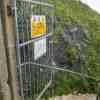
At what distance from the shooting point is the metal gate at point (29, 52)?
311 centimetres

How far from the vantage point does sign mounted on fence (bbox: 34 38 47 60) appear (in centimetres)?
372

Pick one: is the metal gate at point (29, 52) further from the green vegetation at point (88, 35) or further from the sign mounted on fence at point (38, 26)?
the green vegetation at point (88, 35)

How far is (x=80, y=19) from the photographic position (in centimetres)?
666

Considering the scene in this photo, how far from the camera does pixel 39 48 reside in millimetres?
3930

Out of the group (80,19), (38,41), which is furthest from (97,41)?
(38,41)

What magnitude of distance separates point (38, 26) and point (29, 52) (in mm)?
487

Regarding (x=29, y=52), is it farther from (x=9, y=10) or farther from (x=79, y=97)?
(x=79, y=97)

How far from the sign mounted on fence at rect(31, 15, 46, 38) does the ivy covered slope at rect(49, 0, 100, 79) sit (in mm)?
1499

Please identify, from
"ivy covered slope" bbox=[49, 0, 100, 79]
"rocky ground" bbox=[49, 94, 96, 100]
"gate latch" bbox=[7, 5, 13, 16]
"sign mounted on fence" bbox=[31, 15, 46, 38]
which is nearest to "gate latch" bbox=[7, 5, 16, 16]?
"gate latch" bbox=[7, 5, 13, 16]

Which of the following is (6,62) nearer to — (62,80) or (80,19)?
(62,80)

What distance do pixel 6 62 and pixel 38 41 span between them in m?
1.08

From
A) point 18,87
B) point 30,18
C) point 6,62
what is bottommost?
point 18,87

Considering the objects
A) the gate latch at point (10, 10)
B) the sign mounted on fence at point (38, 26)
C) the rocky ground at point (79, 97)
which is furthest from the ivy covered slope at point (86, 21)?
the gate latch at point (10, 10)

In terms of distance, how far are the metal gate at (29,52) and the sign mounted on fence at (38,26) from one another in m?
0.06
